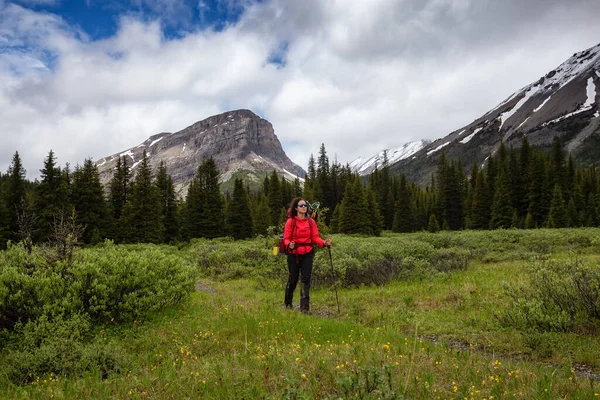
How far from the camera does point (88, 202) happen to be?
41.4m

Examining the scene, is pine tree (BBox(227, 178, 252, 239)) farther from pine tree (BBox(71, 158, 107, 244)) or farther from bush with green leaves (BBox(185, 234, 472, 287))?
bush with green leaves (BBox(185, 234, 472, 287))

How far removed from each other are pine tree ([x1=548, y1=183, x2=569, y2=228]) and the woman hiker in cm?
5028

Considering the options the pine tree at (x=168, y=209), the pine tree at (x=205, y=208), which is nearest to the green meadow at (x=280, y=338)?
the pine tree at (x=205, y=208)

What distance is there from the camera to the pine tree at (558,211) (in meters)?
48.1

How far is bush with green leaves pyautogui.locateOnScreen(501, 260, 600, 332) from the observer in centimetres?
639

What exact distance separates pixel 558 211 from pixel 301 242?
2068 inches

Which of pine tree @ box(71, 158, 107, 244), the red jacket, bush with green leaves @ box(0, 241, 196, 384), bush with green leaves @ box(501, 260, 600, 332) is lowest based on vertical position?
bush with green leaves @ box(501, 260, 600, 332)

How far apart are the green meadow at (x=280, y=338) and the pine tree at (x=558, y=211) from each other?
46141 millimetres

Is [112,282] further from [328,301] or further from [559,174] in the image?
[559,174]

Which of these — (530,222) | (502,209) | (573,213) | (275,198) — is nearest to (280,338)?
(530,222)

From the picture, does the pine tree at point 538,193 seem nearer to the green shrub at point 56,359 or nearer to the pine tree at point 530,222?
the pine tree at point 530,222

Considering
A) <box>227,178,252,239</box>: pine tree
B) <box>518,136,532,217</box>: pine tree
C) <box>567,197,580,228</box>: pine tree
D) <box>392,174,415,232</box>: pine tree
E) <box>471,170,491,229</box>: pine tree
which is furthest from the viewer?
<box>392,174,415,232</box>: pine tree

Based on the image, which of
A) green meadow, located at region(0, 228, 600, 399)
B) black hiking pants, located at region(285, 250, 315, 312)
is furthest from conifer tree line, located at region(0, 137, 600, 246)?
black hiking pants, located at region(285, 250, 315, 312)

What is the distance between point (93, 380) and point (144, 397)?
1.11 metres
